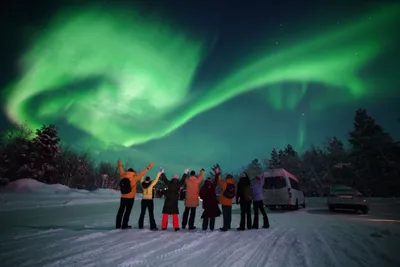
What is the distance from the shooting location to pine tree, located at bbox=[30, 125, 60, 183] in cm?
4434

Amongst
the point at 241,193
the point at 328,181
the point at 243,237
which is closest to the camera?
the point at 243,237

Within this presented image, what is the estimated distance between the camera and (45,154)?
4509 centimetres

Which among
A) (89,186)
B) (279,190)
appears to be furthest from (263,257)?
(89,186)

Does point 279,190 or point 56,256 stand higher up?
point 279,190

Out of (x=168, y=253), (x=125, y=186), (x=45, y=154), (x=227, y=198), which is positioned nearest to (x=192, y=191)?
(x=227, y=198)

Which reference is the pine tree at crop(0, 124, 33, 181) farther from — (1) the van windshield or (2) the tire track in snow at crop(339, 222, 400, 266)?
(2) the tire track in snow at crop(339, 222, 400, 266)

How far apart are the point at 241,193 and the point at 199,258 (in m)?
4.08

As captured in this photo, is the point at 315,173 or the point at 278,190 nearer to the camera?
the point at 278,190

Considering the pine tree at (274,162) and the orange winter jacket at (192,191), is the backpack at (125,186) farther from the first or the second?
the pine tree at (274,162)

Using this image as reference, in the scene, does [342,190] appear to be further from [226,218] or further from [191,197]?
[191,197]

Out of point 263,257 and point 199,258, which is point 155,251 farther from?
point 263,257

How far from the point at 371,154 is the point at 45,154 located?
189ft

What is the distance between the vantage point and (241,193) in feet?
26.2

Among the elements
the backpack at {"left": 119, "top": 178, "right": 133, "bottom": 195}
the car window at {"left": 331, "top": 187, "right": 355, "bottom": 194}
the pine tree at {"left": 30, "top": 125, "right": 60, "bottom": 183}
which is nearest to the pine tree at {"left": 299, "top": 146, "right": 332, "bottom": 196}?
the car window at {"left": 331, "top": 187, "right": 355, "bottom": 194}
